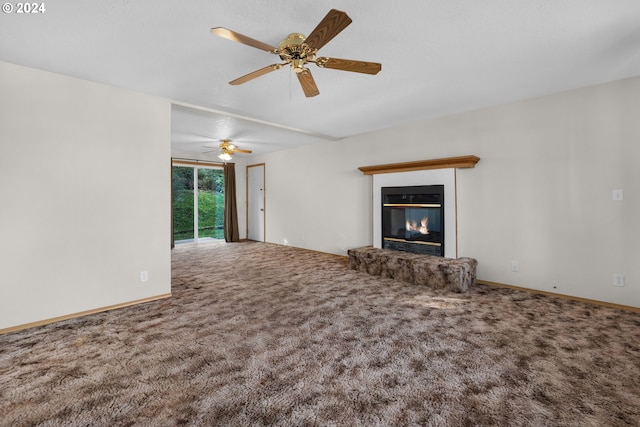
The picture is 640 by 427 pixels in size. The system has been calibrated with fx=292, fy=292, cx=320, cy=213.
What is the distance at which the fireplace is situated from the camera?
448 centimetres

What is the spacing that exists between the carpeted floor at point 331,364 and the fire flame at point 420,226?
1.32 meters

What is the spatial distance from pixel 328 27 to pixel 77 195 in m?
2.96

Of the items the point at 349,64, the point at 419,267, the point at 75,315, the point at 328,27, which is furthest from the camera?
Answer: the point at 419,267

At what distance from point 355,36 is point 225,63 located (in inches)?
49.1

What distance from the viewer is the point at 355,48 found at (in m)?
2.47

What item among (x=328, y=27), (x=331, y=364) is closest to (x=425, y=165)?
(x=328, y=27)

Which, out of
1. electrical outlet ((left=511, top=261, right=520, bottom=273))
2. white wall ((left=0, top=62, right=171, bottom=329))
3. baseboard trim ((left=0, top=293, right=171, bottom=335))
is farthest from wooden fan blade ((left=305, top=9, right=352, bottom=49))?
electrical outlet ((left=511, top=261, right=520, bottom=273))

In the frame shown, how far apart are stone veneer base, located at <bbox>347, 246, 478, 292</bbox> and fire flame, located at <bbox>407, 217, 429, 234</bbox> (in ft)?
1.35

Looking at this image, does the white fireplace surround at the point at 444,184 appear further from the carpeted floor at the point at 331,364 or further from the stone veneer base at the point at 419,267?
the carpeted floor at the point at 331,364

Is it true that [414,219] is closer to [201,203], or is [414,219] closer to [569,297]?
[569,297]

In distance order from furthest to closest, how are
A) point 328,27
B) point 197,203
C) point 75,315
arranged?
point 197,203
point 75,315
point 328,27

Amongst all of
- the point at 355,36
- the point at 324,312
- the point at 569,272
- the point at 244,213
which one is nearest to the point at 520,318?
the point at 569,272

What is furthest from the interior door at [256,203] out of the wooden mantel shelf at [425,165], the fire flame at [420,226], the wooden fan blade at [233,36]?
the wooden fan blade at [233,36]

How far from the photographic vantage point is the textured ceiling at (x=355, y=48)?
197cm
